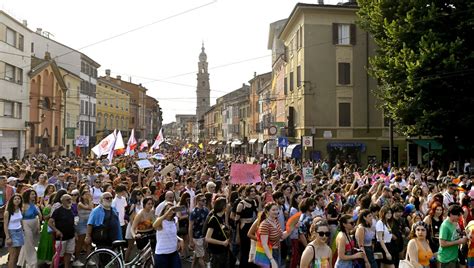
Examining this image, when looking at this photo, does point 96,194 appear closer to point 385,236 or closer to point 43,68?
point 385,236

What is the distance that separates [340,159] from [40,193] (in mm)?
25281

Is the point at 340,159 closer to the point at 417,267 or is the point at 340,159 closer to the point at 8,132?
the point at 8,132

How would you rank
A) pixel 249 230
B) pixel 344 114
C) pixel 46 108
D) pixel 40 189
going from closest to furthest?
pixel 249 230 → pixel 40 189 → pixel 344 114 → pixel 46 108

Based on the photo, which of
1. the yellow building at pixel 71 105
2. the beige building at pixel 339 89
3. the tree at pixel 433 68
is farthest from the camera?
the yellow building at pixel 71 105

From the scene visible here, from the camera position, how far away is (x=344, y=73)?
3428cm

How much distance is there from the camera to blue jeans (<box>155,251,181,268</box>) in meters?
7.32

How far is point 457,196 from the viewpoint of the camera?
1195cm

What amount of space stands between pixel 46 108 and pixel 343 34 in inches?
1051

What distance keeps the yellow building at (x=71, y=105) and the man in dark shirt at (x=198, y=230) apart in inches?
1642

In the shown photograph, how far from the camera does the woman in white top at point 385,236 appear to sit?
7645mm

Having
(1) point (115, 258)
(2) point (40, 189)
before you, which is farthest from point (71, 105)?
(1) point (115, 258)

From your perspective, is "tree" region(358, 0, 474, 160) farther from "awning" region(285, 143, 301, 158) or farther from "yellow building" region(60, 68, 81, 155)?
"yellow building" region(60, 68, 81, 155)

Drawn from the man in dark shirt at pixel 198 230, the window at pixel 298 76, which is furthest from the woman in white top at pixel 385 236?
the window at pixel 298 76

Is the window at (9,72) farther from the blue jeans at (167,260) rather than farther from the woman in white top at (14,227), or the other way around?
the blue jeans at (167,260)
